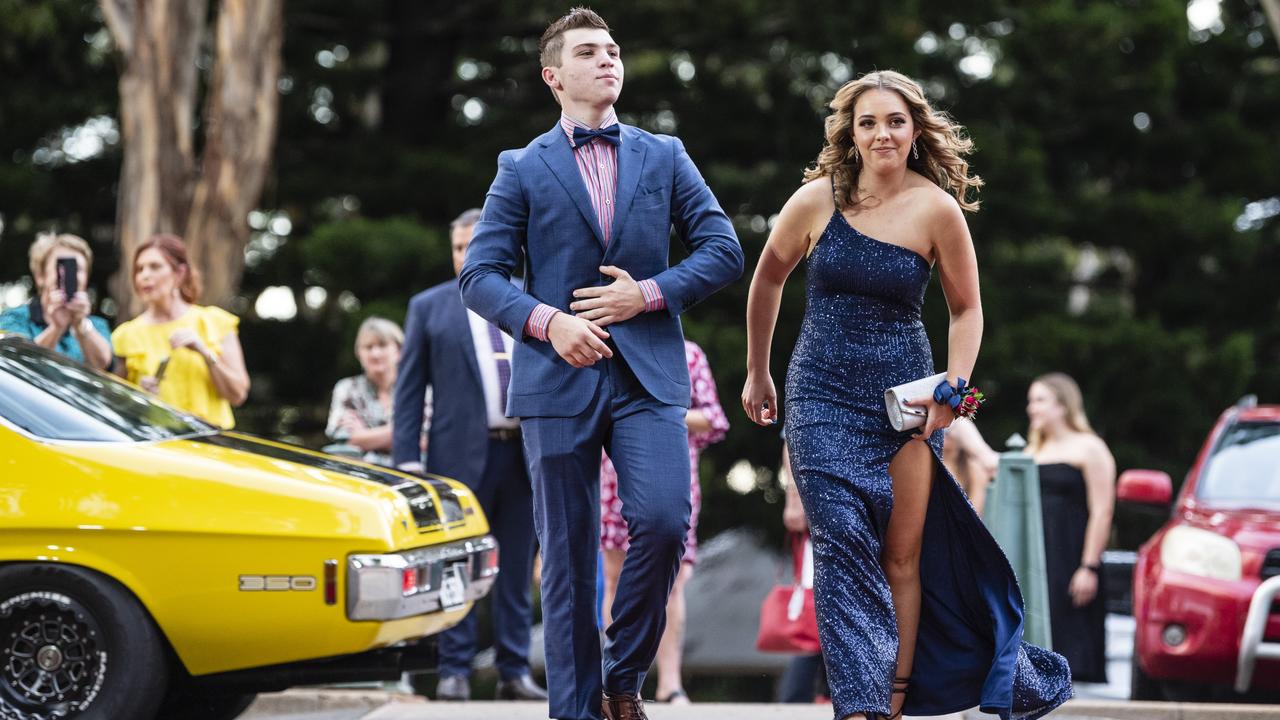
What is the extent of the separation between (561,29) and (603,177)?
0.45 m

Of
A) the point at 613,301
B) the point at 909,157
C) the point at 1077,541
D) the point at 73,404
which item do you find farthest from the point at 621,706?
the point at 1077,541

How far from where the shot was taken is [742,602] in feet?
80.7

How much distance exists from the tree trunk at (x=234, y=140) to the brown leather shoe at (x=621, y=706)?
9.39 m

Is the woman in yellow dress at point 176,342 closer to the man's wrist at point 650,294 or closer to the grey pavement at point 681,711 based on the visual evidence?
the grey pavement at point 681,711

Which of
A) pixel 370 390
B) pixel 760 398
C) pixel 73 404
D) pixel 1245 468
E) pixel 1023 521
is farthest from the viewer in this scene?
pixel 370 390

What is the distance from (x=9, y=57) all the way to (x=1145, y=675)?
41.4 feet

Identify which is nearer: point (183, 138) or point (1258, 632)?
point (1258, 632)

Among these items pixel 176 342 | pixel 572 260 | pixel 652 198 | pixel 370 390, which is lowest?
pixel 370 390

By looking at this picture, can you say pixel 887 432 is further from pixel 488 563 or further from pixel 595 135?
pixel 488 563

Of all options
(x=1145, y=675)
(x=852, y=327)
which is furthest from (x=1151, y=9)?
(x=852, y=327)

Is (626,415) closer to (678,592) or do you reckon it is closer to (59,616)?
(59,616)

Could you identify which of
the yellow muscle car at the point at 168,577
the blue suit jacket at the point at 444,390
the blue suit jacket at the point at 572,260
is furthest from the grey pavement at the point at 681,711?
the blue suit jacket at the point at 572,260

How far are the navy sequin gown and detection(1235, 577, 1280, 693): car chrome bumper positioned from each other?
2.69 m

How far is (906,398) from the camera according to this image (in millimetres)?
4988
